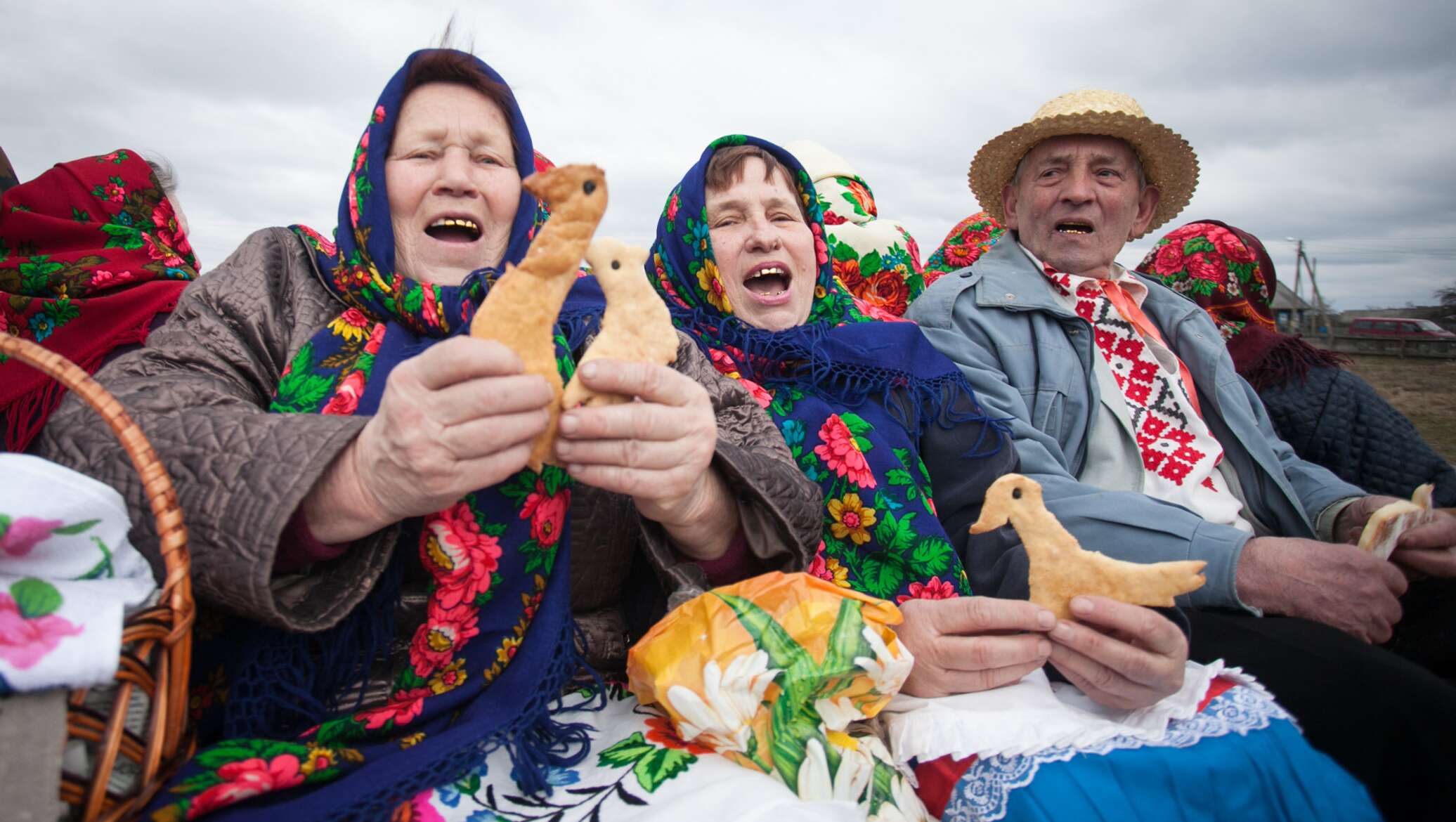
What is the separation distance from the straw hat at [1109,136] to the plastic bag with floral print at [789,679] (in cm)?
210

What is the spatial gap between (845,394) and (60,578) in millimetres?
1731

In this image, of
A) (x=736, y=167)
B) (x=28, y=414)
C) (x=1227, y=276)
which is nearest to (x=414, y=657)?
(x=28, y=414)

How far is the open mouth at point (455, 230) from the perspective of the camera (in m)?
1.76

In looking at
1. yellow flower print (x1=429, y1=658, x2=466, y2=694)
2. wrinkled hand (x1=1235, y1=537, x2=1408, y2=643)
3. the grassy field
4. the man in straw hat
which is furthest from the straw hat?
the grassy field

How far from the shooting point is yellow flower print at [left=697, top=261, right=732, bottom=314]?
2248 millimetres

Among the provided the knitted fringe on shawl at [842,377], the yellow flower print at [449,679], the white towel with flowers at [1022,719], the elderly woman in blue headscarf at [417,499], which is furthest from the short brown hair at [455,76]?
the white towel with flowers at [1022,719]

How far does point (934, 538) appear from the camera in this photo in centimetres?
191

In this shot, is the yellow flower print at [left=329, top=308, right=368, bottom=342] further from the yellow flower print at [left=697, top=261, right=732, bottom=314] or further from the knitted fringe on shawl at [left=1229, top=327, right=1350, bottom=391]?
the knitted fringe on shawl at [left=1229, top=327, right=1350, bottom=391]

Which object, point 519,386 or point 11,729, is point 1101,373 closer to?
point 519,386

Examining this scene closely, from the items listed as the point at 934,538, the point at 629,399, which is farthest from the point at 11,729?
the point at 934,538

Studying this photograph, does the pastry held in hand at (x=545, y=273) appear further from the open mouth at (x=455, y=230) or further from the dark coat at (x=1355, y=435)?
the dark coat at (x=1355, y=435)

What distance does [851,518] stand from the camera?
1.94 metres

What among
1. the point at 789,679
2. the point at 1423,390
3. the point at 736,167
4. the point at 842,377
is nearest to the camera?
the point at 789,679

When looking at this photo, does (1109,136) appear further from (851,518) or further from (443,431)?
(443,431)
